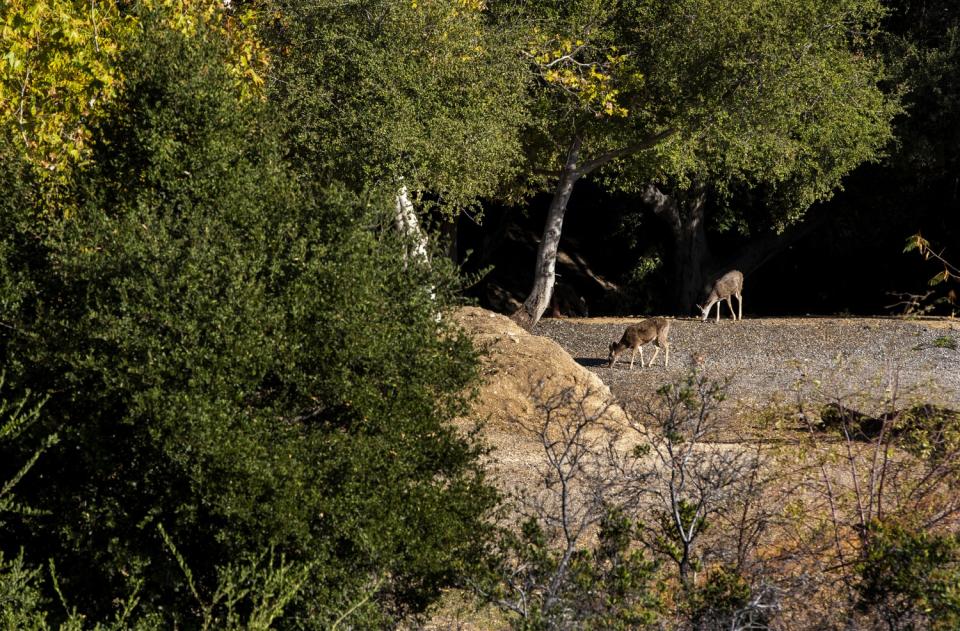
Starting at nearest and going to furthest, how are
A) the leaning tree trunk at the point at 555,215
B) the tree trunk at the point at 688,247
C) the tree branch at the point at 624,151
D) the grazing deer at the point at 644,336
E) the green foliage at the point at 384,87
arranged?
the green foliage at the point at 384,87 < the grazing deer at the point at 644,336 < the tree branch at the point at 624,151 < the leaning tree trunk at the point at 555,215 < the tree trunk at the point at 688,247

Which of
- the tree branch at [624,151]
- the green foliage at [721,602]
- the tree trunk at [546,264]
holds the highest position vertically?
the tree branch at [624,151]

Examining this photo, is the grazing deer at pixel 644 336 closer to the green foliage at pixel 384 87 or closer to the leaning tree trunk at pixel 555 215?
the green foliage at pixel 384 87

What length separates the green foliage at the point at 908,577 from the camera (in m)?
6.18

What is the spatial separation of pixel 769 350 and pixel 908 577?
14.7 m

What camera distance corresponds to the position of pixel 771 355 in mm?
20359

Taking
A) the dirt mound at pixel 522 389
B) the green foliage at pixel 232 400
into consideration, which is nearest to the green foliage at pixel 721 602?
the green foliage at pixel 232 400

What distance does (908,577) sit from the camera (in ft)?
20.7

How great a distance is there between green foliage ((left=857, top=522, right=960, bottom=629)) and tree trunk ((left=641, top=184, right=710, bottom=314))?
2069 centimetres

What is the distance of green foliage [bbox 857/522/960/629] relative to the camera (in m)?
6.18

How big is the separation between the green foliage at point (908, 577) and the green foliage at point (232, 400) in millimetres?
2304

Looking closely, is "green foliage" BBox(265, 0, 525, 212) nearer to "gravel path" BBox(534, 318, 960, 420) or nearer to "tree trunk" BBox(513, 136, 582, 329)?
"gravel path" BBox(534, 318, 960, 420)

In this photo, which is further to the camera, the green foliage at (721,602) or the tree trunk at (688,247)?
the tree trunk at (688,247)

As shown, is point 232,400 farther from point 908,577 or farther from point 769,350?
point 769,350

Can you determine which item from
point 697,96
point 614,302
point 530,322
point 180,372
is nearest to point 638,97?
point 697,96
